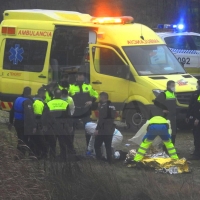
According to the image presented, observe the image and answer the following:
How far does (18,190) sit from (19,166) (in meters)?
0.47

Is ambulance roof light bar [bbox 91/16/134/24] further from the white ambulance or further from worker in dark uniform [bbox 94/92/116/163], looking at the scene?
the white ambulance

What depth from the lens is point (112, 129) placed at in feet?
36.6

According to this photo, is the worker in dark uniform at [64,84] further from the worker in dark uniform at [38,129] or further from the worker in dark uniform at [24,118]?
the worker in dark uniform at [24,118]

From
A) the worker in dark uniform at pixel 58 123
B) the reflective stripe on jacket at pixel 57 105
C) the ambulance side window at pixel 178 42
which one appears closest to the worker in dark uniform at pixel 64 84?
the worker in dark uniform at pixel 58 123

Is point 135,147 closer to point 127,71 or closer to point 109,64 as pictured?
point 127,71

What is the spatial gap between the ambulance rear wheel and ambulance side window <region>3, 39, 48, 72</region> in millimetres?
2291

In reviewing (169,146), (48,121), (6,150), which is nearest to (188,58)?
(169,146)

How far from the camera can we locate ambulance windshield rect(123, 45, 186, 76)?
13828 millimetres

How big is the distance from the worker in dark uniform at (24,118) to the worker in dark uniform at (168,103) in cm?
255

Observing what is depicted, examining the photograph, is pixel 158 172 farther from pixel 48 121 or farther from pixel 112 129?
pixel 48 121

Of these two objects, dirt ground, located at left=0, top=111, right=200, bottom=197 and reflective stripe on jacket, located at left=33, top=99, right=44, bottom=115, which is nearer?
dirt ground, located at left=0, top=111, right=200, bottom=197

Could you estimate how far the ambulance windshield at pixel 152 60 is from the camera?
45.4 feet

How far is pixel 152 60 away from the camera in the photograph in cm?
1410

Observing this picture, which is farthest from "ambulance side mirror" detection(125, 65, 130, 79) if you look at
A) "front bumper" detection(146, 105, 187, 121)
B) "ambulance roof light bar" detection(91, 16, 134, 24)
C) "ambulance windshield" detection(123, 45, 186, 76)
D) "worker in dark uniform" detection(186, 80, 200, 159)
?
"worker in dark uniform" detection(186, 80, 200, 159)
